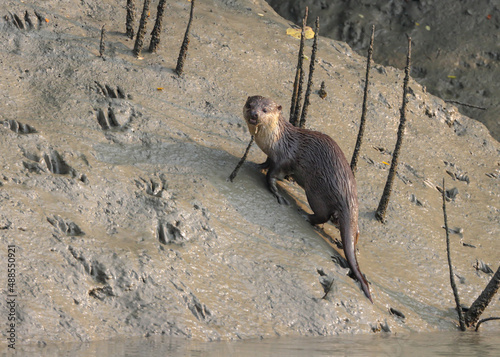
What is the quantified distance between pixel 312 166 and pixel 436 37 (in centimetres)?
710

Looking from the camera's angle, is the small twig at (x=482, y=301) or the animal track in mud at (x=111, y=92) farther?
the animal track in mud at (x=111, y=92)

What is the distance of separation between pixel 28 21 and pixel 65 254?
339cm

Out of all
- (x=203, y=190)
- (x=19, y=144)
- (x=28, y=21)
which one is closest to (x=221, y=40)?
(x=28, y=21)

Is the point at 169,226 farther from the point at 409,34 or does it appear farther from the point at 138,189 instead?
the point at 409,34

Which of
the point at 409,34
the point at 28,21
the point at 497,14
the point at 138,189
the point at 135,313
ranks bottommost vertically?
the point at 135,313

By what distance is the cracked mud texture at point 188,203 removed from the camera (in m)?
4.78

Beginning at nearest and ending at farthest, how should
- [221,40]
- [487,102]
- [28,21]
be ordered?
[28,21] < [221,40] < [487,102]

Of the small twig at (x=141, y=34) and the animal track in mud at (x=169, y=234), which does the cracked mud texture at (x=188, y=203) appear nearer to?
the animal track in mud at (x=169, y=234)

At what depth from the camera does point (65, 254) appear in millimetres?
4773

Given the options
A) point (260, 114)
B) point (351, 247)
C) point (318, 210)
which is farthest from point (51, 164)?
point (351, 247)

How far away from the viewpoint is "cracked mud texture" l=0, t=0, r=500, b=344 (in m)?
4.78

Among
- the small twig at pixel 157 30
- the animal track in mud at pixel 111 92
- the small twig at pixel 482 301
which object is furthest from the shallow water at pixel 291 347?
the small twig at pixel 157 30

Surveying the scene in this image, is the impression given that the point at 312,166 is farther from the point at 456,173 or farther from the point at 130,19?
the point at 456,173

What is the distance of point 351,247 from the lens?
5809 millimetres
